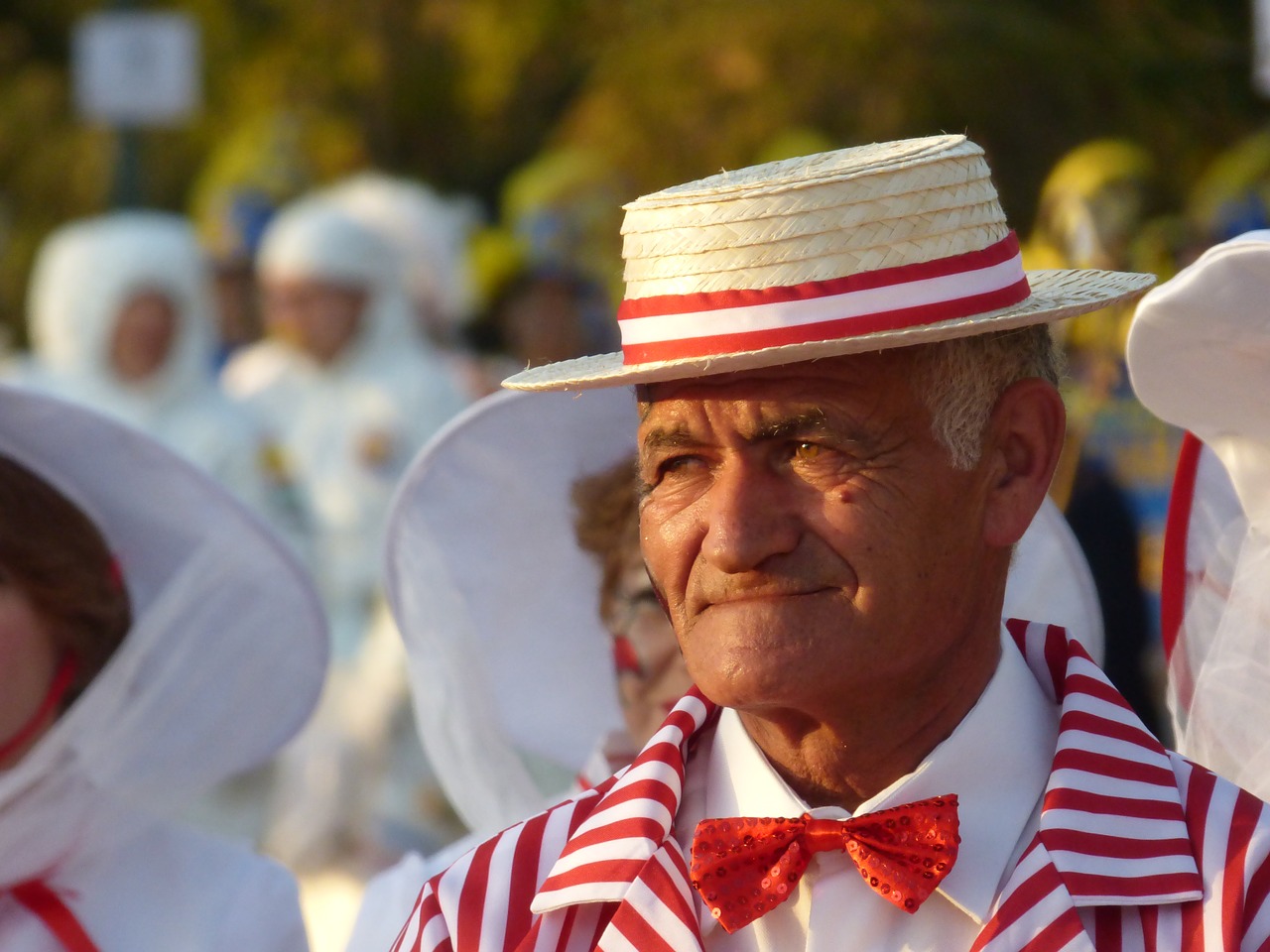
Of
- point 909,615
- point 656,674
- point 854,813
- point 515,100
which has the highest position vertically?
point 909,615

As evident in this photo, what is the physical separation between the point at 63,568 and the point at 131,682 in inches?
8.6

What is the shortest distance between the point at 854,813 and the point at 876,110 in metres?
12.2

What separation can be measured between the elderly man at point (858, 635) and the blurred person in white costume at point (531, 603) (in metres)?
0.87

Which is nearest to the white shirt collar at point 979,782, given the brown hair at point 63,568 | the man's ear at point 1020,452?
the man's ear at point 1020,452

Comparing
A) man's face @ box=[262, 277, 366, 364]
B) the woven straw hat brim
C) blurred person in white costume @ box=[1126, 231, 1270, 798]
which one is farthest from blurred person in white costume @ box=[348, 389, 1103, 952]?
man's face @ box=[262, 277, 366, 364]

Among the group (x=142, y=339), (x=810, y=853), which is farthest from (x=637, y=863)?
(x=142, y=339)

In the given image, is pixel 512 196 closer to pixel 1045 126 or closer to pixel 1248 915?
pixel 1045 126

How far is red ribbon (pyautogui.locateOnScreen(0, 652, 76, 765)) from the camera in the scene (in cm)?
309

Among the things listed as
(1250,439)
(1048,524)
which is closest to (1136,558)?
(1048,524)

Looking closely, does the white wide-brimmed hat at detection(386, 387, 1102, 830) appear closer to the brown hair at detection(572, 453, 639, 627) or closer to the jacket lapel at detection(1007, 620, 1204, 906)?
the brown hair at detection(572, 453, 639, 627)

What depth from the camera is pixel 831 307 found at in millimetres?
2227

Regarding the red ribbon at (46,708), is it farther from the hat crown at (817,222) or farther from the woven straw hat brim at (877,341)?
the hat crown at (817,222)

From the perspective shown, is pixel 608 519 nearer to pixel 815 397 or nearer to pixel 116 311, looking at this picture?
pixel 815 397

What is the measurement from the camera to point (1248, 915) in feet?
6.98
